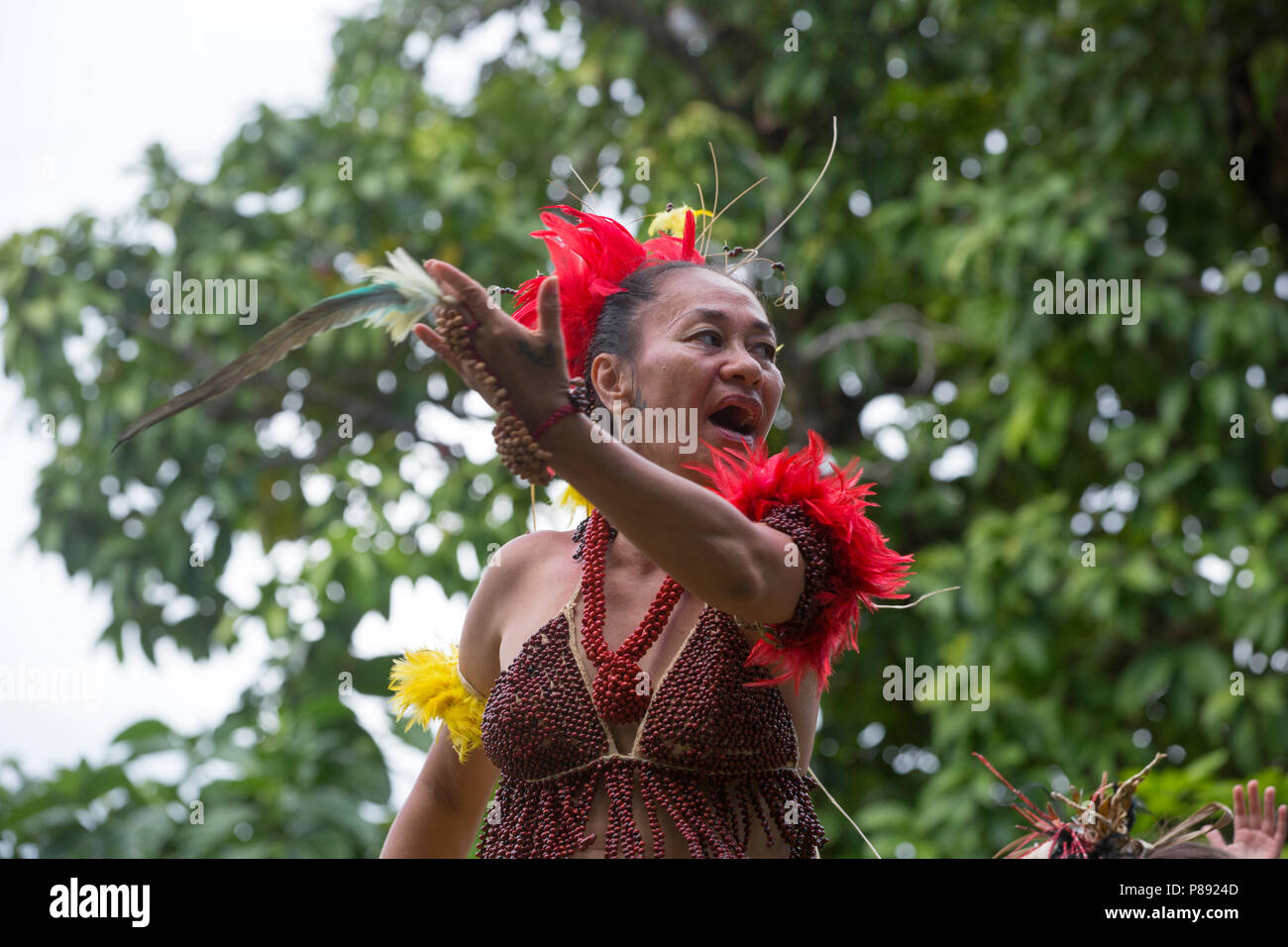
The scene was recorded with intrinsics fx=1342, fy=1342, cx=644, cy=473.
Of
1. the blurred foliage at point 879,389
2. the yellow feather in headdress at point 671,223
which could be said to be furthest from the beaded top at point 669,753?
the blurred foliage at point 879,389

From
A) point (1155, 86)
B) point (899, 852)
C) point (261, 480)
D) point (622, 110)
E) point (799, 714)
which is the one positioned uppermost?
point (622, 110)

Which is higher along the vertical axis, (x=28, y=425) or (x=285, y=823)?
(x=28, y=425)

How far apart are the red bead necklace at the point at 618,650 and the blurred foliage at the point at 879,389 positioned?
246cm

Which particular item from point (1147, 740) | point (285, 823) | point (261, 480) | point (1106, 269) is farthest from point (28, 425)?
point (1147, 740)

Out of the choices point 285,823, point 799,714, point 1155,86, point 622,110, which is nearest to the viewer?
point 799,714

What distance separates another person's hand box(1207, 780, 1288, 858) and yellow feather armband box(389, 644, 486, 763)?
122cm

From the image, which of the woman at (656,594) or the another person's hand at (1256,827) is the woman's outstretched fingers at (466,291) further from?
the another person's hand at (1256,827)

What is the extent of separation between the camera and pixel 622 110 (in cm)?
639

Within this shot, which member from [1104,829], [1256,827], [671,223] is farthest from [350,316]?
[1256,827]

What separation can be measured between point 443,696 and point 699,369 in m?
0.67

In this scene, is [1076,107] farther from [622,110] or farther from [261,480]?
[261,480]

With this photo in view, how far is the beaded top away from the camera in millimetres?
1724
